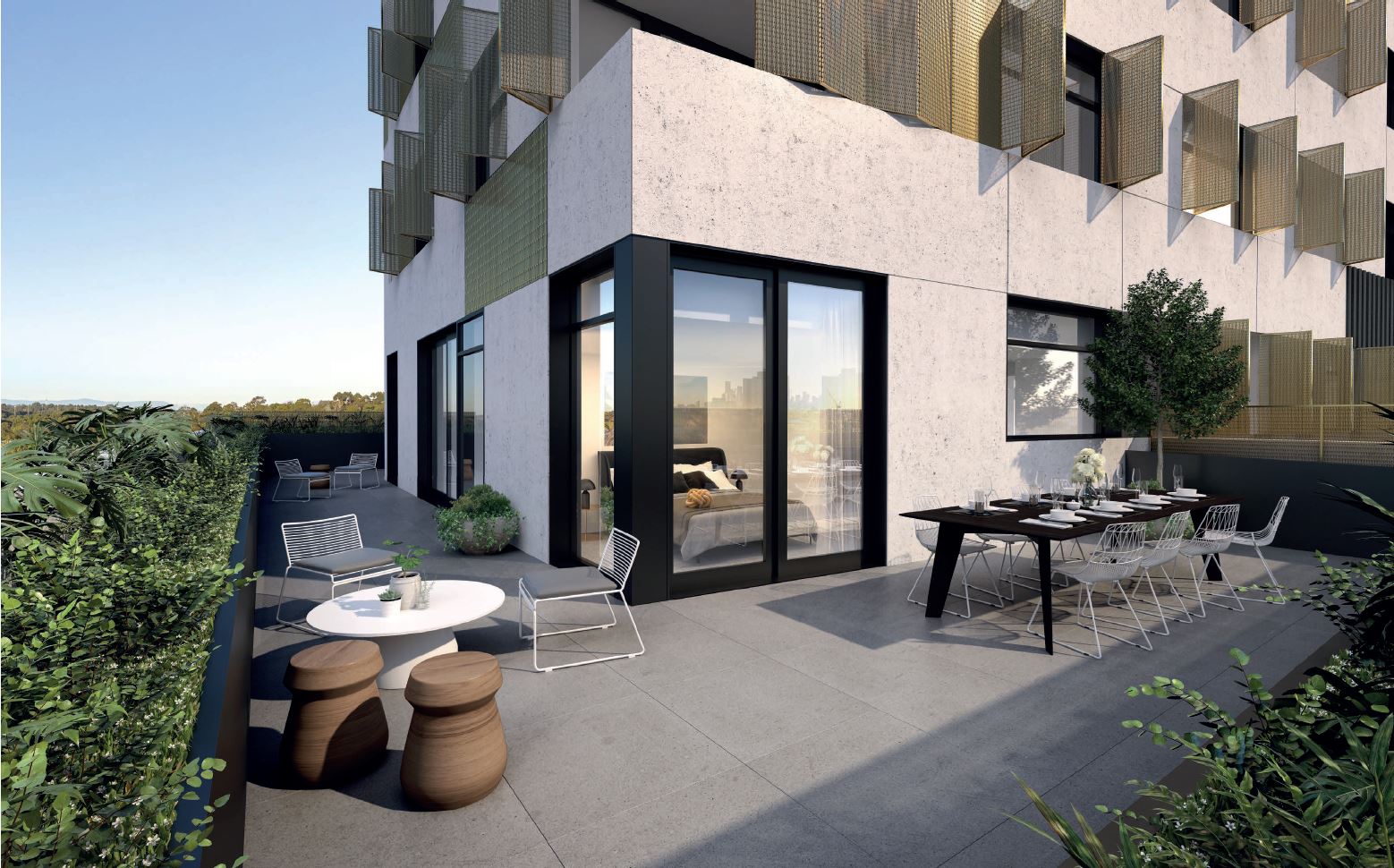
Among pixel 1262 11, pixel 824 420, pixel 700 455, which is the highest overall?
pixel 1262 11

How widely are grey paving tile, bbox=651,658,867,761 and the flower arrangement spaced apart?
418 cm

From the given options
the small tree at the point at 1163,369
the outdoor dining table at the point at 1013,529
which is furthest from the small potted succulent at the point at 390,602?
the small tree at the point at 1163,369

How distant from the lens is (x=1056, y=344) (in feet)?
30.0

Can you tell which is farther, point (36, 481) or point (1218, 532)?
point (1218, 532)

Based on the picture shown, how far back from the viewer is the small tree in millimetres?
8922

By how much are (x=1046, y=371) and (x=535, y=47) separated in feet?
24.7

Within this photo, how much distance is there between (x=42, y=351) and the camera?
201 cm

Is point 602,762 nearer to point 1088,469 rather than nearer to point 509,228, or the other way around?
point 1088,469

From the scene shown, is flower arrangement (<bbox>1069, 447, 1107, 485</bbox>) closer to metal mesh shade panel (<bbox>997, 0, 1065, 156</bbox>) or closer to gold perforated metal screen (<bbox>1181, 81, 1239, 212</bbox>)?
metal mesh shade panel (<bbox>997, 0, 1065, 156</bbox>)

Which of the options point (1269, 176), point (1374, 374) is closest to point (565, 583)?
point (1269, 176)

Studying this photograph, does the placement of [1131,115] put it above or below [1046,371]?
above

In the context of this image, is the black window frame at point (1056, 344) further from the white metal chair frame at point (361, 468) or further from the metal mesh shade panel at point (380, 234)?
the white metal chair frame at point (361, 468)

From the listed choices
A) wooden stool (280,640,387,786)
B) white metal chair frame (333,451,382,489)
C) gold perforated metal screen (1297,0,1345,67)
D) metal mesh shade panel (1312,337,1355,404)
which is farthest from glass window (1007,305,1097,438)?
white metal chair frame (333,451,382,489)

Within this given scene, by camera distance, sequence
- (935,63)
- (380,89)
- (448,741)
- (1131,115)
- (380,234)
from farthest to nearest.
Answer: (380,89), (380,234), (1131,115), (935,63), (448,741)
